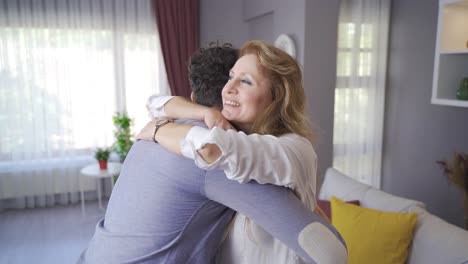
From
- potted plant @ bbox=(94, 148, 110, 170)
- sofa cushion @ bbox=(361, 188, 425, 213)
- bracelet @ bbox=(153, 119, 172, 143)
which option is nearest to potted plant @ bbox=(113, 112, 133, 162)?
potted plant @ bbox=(94, 148, 110, 170)

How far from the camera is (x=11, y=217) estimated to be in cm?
377

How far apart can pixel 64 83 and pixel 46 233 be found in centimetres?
159

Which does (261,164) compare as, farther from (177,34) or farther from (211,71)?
(177,34)

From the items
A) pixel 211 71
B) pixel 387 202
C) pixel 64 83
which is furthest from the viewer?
pixel 64 83

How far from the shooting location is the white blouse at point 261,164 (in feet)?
2.14

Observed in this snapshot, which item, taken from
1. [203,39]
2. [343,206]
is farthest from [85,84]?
[343,206]

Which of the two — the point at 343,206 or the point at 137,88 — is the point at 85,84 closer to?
the point at 137,88

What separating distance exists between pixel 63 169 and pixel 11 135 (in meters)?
0.64

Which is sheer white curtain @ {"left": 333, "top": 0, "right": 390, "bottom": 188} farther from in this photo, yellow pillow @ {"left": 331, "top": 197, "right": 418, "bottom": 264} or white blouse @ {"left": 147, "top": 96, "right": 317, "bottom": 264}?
white blouse @ {"left": 147, "top": 96, "right": 317, "bottom": 264}

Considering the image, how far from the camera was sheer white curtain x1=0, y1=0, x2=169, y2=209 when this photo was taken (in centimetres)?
371

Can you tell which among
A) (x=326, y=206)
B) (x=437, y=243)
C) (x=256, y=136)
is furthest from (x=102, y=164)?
(x=256, y=136)

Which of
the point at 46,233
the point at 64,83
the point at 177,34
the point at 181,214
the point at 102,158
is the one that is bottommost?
the point at 46,233

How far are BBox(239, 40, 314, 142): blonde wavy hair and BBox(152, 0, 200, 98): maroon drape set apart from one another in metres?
3.27

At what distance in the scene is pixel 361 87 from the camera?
3902 mm
